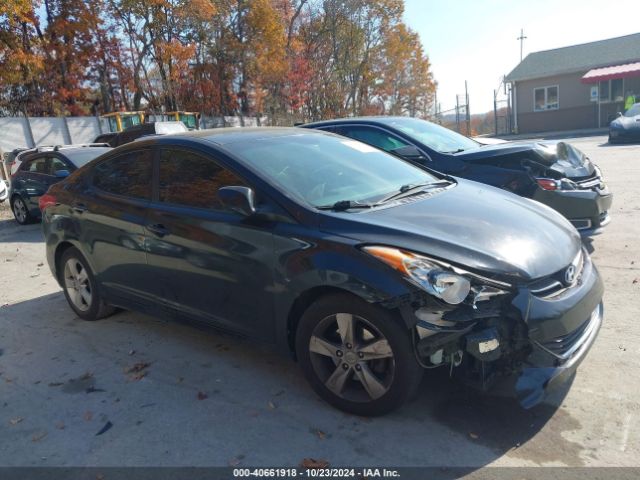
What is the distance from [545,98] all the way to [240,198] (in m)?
32.3

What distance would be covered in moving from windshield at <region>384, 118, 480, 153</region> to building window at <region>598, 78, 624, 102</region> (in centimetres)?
2647

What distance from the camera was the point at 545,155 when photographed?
19.2 ft

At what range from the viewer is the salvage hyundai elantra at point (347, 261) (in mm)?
2721

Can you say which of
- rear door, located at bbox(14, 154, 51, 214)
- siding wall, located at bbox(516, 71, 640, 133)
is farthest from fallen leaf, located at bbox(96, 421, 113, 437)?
siding wall, located at bbox(516, 71, 640, 133)

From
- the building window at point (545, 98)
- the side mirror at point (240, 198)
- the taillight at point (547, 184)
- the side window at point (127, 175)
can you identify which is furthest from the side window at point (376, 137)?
the building window at point (545, 98)

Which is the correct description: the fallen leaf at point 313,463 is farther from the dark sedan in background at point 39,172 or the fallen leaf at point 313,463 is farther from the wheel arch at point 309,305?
the dark sedan in background at point 39,172

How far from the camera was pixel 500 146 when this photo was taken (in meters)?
6.25

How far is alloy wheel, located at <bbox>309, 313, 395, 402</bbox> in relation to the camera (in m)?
2.90

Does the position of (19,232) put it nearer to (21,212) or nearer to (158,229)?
(21,212)

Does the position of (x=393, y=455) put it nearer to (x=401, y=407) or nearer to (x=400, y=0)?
(x=401, y=407)

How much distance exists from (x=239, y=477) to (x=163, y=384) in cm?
122

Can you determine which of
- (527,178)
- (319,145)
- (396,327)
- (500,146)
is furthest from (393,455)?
(500,146)

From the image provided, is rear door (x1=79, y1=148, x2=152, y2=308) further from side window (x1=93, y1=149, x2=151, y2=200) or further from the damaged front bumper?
the damaged front bumper

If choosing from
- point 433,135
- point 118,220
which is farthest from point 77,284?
point 433,135
